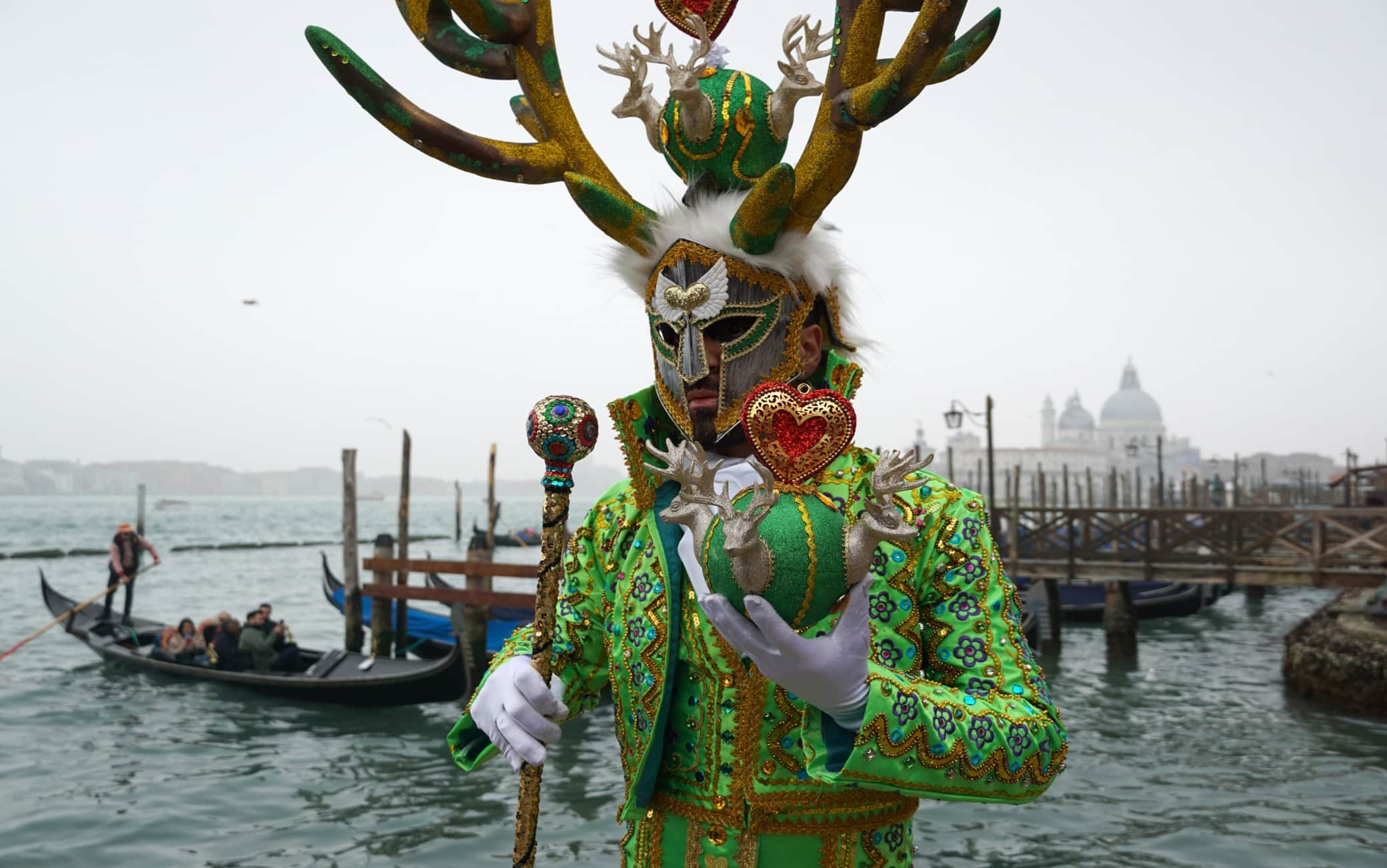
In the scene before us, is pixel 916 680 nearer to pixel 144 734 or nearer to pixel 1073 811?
pixel 1073 811

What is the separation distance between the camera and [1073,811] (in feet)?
27.5

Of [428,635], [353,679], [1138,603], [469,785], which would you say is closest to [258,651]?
[353,679]

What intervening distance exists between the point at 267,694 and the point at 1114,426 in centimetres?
13581

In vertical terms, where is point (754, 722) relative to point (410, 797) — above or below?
above

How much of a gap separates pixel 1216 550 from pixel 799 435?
16.2 m

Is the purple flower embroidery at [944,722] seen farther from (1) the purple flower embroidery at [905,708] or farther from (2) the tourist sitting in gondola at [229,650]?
(2) the tourist sitting in gondola at [229,650]

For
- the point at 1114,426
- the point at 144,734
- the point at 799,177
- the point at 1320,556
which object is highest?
the point at 1114,426

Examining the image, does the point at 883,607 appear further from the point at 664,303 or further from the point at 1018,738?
the point at 664,303

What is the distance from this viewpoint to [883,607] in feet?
5.58

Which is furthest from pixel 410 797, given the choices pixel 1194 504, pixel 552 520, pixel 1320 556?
pixel 1194 504

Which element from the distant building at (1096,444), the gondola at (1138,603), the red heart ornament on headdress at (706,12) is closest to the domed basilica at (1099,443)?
the distant building at (1096,444)

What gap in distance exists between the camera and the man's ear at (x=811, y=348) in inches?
74.4

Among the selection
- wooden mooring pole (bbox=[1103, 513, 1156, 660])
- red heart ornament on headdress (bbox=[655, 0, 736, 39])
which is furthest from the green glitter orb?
wooden mooring pole (bbox=[1103, 513, 1156, 660])

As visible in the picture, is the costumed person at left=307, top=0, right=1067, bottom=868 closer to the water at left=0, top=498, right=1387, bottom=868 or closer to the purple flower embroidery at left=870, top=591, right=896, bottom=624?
the purple flower embroidery at left=870, top=591, right=896, bottom=624
